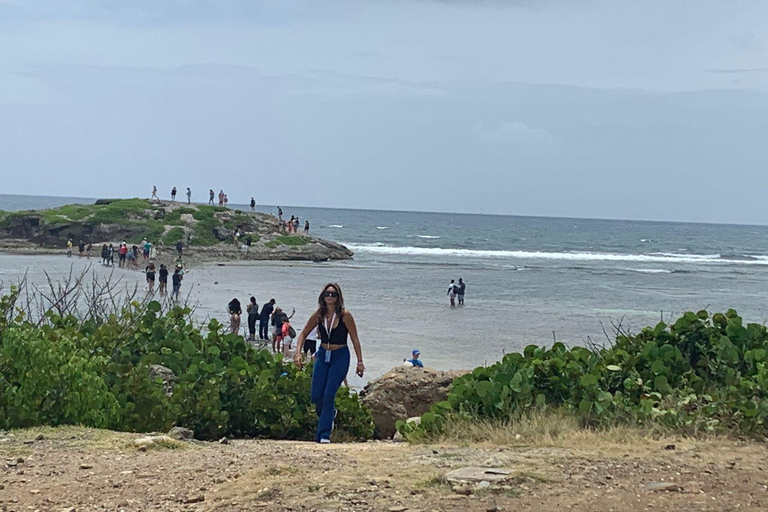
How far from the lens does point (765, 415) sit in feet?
22.3

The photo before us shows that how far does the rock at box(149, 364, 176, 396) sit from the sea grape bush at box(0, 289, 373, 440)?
5cm

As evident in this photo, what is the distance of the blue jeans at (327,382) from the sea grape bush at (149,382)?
2.85 feet

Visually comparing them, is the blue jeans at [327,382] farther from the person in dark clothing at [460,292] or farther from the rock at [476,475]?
the person in dark clothing at [460,292]

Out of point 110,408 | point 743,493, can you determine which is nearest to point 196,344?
point 110,408

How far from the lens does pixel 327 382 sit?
8.03 m

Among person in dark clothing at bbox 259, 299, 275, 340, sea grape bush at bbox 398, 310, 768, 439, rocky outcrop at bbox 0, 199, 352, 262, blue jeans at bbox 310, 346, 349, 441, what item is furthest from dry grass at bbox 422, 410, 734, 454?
rocky outcrop at bbox 0, 199, 352, 262

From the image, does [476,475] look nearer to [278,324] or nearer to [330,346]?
[330,346]

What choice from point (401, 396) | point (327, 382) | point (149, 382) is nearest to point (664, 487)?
point (327, 382)

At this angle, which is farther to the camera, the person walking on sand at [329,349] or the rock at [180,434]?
the person walking on sand at [329,349]

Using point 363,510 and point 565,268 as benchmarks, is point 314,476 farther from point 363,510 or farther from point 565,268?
point 565,268

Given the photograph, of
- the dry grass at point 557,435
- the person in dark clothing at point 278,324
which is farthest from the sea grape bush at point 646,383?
the person in dark clothing at point 278,324

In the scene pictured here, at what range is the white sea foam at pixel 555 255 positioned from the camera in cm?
7494

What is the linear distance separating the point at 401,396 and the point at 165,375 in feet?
11.0


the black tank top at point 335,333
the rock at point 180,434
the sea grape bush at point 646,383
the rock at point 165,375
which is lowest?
the rock at point 180,434
